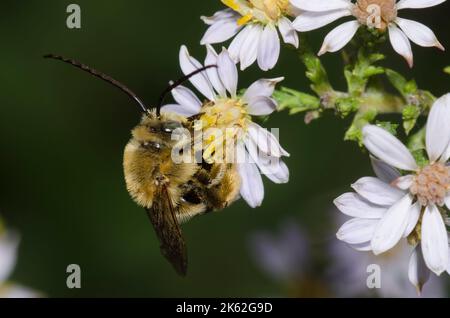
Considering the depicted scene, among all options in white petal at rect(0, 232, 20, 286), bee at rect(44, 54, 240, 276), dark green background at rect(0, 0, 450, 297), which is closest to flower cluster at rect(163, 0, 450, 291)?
bee at rect(44, 54, 240, 276)

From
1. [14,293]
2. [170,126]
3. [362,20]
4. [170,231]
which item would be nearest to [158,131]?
[170,126]

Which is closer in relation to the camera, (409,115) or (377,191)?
(377,191)

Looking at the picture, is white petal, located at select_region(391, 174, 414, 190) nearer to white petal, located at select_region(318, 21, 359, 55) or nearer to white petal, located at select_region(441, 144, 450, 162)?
white petal, located at select_region(441, 144, 450, 162)

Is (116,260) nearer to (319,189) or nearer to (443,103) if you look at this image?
(319,189)

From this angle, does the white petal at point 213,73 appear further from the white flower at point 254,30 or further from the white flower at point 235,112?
the white flower at point 254,30

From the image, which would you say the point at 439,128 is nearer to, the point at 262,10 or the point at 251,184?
the point at 251,184
